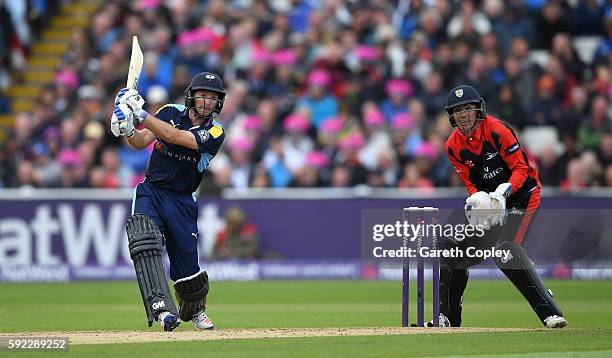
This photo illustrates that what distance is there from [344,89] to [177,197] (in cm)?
948

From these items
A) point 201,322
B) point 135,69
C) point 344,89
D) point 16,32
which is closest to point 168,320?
point 201,322

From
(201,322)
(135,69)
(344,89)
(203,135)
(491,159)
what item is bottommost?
(201,322)

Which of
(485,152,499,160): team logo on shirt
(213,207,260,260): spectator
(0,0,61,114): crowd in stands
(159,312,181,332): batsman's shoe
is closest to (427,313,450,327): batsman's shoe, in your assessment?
(485,152,499,160): team logo on shirt

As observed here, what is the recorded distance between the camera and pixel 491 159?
10.5 metres

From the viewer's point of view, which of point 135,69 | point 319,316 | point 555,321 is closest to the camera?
point 135,69

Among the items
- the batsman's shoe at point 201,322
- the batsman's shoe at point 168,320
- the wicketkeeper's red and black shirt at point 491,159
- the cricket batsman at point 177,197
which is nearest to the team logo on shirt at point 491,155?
the wicketkeeper's red and black shirt at point 491,159

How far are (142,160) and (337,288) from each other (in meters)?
4.39

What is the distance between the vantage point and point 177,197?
34.2 feet

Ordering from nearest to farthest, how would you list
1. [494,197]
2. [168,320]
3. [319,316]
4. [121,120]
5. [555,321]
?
[121,120] < [168,320] < [494,197] < [555,321] < [319,316]

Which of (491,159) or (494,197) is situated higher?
(491,159)

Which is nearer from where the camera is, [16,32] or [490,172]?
[490,172]

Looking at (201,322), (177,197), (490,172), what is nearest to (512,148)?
(490,172)

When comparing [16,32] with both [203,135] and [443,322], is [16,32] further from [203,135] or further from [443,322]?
[443,322]

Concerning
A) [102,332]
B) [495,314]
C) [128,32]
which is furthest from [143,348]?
[128,32]
